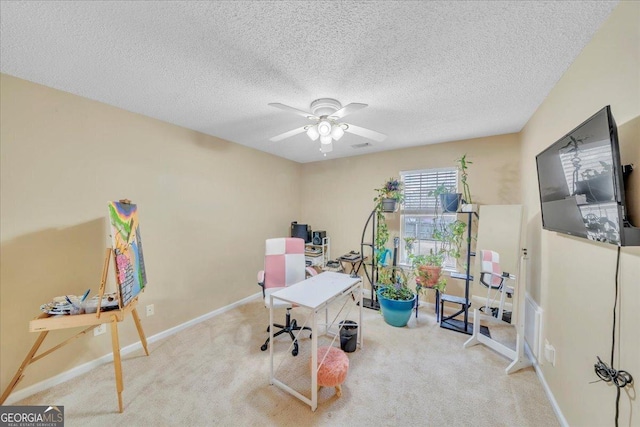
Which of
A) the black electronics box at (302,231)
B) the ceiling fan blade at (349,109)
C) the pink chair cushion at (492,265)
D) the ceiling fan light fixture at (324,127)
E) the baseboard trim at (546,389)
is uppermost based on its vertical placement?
the ceiling fan blade at (349,109)

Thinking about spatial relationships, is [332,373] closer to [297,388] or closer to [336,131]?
[297,388]

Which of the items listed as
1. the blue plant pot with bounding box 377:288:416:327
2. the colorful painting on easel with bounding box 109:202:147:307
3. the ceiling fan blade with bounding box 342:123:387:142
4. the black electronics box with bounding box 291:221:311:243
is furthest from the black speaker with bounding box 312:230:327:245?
the colorful painting on easel with bounding box 109:202:147:307

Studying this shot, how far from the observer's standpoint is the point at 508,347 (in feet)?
7.47

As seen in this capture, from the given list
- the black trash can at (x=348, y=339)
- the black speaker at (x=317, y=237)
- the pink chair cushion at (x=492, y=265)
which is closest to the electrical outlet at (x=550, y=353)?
the pink chair cushion at (x=492, y=265)

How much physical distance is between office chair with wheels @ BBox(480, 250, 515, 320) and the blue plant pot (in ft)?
2.49

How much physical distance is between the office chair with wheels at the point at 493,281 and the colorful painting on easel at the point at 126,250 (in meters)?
3.41

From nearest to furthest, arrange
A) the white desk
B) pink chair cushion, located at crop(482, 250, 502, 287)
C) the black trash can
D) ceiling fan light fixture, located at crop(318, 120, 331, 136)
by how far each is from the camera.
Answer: the white desk, ceiling fan light fixture, located at crop(318, 120, 331, 136), the black trash can, pink chair cushion, located at crop(482, 250, 502, 287)

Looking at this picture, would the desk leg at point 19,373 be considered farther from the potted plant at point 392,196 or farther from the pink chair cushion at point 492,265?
→ the pink chair cushion at point 492,265

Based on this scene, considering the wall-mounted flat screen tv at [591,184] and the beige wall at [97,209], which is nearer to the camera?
the wall-mounted flat screen tv at [591,184]

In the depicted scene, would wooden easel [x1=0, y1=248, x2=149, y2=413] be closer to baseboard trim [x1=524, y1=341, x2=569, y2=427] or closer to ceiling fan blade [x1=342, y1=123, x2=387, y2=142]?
ceiling fan blade [x1=342, y1=123, x2=387, y2=142]

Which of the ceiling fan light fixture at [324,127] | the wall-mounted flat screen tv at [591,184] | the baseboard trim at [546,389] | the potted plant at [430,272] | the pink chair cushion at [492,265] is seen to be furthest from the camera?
the potted plant at [430,272]

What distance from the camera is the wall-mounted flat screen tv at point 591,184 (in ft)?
3.09

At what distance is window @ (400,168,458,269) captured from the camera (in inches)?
130

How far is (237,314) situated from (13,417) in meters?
1.85
